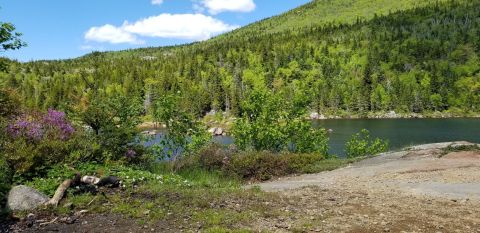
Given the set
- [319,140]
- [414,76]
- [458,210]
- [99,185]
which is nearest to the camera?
[458,210]

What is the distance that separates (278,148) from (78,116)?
15551mm

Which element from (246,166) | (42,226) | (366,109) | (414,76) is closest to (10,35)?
(42,226)

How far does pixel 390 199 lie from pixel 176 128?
15052 mm

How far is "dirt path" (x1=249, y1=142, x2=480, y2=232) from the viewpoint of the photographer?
11891 mm

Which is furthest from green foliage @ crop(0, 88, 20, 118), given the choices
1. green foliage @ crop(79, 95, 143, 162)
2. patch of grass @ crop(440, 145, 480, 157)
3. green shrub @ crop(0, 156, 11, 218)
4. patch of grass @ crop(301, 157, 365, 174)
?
patch of grass @ crop(440, 145, 480, 157)

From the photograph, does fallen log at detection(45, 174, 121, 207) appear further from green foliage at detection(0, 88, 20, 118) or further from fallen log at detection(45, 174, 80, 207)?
green foliage at detection(0, 88, 20, 118)

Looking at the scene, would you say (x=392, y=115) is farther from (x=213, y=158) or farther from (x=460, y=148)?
(x=213, y=158)

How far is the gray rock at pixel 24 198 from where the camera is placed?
12711 millimetres

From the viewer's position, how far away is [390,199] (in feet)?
49.4

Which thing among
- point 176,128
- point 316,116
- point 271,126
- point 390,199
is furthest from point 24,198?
point 316,116

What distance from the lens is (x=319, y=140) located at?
3634cm

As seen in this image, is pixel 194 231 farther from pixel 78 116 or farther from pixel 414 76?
pixel 414 76

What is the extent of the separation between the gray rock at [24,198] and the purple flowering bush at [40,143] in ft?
6.95

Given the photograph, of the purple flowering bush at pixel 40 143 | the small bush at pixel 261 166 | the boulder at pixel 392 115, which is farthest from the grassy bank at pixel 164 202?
the boulder at pixel 392 115
